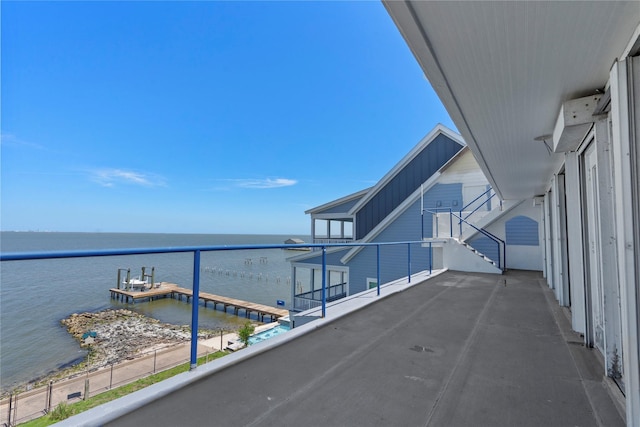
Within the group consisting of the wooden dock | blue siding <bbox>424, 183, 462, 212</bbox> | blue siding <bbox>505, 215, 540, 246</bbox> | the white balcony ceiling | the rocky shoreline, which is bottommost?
the wooden dock

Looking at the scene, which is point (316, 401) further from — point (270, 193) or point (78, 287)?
point (270, 193)

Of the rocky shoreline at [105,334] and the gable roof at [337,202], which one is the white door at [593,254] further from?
the gable roof at [337,202]

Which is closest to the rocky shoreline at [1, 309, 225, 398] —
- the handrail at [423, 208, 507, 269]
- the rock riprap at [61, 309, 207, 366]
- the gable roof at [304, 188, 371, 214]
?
the rock riprap at [61, 309, 207, 366]

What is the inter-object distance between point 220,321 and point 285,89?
15417mm

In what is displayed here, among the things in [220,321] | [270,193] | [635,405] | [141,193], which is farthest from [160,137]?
[635,405]

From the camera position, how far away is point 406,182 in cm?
1190

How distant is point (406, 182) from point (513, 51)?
1065 centimetres

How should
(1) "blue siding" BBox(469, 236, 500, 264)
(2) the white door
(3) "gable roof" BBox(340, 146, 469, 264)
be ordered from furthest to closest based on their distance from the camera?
(3) "gable roof" BBox(340, 146, 469, 264) → (1) "blue siding" BBox(469, 236, 500, 264) → (2) the white door

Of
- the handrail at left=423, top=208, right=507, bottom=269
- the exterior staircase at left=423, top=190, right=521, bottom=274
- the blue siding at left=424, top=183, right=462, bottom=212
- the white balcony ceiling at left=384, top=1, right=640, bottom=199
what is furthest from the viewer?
the blue siding at left=424, top=183, right=462, bottom=212

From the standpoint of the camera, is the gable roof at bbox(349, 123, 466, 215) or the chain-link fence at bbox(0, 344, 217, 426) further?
the gable roof at bbox(349, 123, 466, 215)

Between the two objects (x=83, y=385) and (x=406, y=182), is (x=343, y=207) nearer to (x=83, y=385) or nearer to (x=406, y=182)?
(x=406, y=182)

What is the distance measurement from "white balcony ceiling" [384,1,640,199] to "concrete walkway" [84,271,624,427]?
1.97 metres

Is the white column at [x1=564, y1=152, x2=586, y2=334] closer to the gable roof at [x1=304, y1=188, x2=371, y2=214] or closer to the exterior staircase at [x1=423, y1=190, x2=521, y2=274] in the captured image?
the exterior staircase at [x1=423, y1=190, x2=521, y2=274]

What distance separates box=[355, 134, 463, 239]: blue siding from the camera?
444 inches
